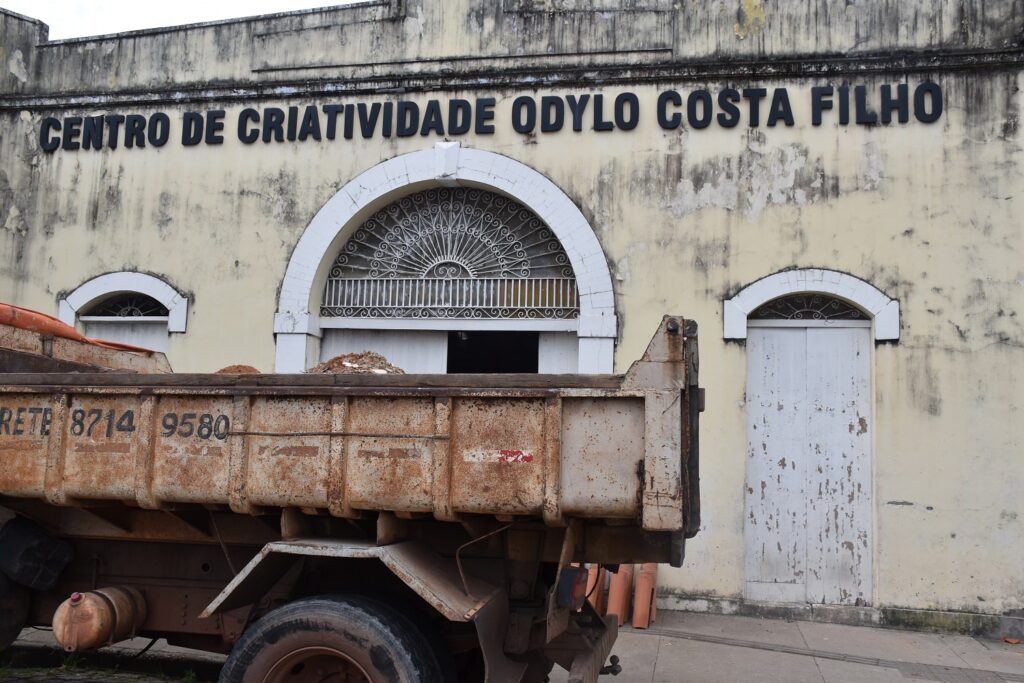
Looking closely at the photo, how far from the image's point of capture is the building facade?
25.5 feet

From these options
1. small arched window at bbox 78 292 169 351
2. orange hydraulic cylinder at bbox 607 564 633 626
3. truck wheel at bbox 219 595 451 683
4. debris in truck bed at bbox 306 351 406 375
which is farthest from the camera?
small arched window at bbox 78 292 169 351

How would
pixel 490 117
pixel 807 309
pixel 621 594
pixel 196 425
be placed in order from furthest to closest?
pixel 490 117 < pixel 807 309 < pixel 621 594 < pixel 196 425

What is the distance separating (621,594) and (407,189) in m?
4.46

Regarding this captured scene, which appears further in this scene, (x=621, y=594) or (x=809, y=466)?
(x=809, y=466)

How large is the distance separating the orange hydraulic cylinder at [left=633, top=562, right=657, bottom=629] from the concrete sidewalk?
0.10m

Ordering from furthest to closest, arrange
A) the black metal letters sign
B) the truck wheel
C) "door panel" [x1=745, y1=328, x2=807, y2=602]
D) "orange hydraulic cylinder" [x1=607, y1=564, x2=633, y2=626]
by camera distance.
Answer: the black metal letters sign
"door panel" [x1=745, y1=328, x2=807, y2=602]
"orange hydraulic cylinder" [x1=607, y1=564, x2=633, y2=626]
the truck wheel

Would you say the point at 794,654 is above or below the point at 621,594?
below

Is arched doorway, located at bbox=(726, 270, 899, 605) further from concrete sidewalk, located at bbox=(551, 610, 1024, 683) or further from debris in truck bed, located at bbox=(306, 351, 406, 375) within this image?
debris in truck bed, located at bbox=(306, 351, 406, 375)

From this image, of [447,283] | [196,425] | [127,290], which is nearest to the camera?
[196,425]

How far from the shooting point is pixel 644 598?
7.41m

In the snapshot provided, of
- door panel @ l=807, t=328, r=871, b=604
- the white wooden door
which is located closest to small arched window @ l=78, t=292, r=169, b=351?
the white wooden door

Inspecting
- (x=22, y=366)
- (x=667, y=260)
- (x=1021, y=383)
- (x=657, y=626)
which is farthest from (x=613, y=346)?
(x=22, y=366)

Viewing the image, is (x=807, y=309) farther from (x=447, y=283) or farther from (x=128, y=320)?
(x=128, y=320)

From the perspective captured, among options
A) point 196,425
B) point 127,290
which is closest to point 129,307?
point 127,290
